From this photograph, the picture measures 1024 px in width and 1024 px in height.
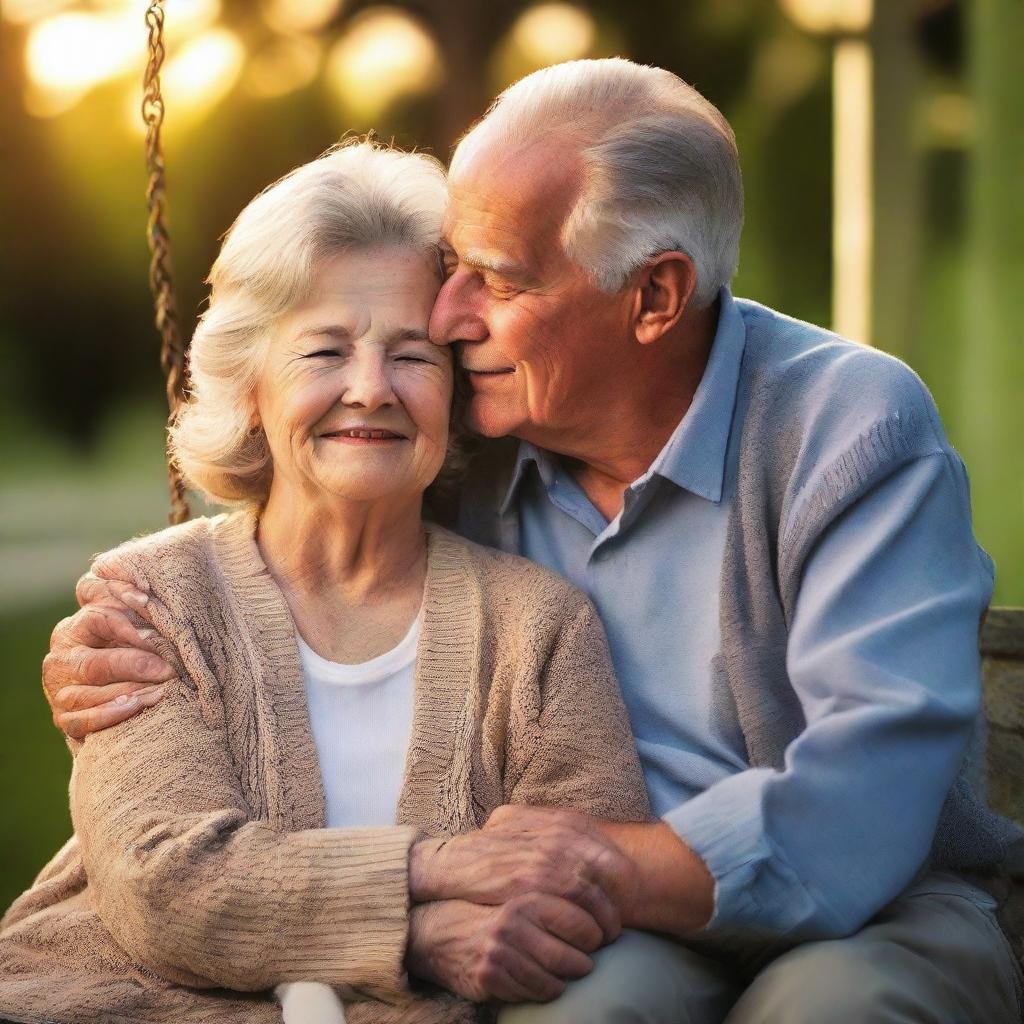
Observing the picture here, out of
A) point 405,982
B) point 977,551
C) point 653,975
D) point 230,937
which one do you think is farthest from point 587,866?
point 977,551

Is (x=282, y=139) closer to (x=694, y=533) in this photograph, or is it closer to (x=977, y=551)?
(x=694, y=533)

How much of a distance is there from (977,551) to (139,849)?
128 centimetres

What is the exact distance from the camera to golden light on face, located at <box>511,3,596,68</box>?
427 centimetres

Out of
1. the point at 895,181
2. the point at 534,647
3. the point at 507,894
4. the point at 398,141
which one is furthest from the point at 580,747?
the point at 895,181

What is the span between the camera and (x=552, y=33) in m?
4.28

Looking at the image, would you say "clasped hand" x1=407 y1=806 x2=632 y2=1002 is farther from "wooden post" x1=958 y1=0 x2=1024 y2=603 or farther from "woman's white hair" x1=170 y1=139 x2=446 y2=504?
"wooden post" x1=958 y1=0 x2=1024 y2=603

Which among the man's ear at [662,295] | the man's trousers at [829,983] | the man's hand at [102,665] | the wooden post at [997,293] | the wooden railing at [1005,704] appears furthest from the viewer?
the wooden post at [997,293]

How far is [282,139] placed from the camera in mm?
4148

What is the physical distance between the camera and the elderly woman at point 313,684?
2035 mm

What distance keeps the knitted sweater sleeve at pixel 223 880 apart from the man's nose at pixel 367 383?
0.53 metres

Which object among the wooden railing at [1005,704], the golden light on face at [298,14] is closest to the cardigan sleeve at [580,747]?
the wooden railing at [1005,704]

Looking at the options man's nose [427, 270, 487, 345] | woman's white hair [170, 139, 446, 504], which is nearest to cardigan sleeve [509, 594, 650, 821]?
man's nose [427, 270, 487, 345]

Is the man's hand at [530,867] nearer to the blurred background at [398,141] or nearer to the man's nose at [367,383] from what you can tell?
the man's nose at [367,383]

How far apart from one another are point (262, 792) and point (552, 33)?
280 cm
